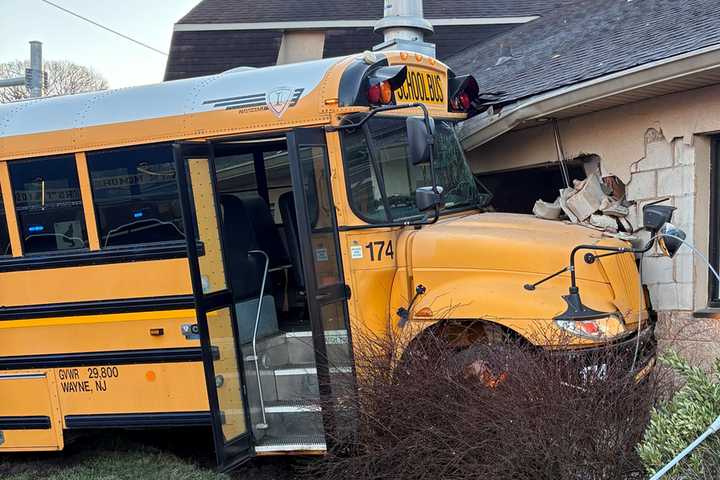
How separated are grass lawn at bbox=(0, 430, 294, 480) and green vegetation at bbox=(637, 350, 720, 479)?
277 centimetres

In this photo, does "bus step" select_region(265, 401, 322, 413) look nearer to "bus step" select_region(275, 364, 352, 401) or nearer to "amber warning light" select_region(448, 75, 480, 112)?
"bus step" select_region(275, 364, 352, 401)

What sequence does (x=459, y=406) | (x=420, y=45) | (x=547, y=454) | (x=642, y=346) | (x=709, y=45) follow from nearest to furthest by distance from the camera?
(x=547, y=454), (x=459, y=406), (x=642, y=346), (x=709, y=45), (x=420, y=45)

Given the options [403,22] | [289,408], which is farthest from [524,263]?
[403,22]

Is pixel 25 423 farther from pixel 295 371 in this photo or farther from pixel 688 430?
pixel 688 430

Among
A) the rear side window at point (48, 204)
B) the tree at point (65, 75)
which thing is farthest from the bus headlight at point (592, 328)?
the tree at point (65, 75)

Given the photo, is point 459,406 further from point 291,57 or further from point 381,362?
point 291,57

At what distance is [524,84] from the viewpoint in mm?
6664

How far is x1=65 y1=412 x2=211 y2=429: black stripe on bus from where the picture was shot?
490cm

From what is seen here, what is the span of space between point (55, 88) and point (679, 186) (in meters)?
28.3

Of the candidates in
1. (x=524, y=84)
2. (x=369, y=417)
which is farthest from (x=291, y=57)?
(x=369, y=417)

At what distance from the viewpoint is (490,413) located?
350cm

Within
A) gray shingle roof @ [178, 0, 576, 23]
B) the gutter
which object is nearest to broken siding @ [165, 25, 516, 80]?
gray shingle roof @ [178, 0, 576, 23]

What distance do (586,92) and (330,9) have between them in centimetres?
943

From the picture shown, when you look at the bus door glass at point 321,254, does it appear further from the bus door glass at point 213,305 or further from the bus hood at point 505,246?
the bus door glass at point 213,305
